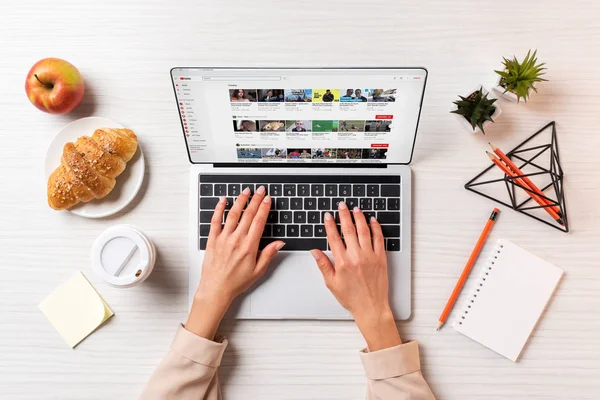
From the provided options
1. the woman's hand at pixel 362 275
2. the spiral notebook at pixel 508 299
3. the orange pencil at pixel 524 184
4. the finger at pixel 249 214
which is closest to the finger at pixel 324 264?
the woman's hand at pixel 362 275

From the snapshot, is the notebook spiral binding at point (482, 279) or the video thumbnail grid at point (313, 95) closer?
the video thumbnail grid at point (313, 95)

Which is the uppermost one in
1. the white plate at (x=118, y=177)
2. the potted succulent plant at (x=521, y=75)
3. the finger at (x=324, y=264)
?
the potted succulent plant at (x=521, y=75)

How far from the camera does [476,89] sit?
0.86 metres

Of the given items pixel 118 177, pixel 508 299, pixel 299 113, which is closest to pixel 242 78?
pixel 299 113

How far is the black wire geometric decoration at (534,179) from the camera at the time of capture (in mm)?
849

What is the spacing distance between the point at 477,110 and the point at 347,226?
0.97 feet

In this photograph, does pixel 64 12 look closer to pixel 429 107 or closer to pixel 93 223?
pixel 93 223

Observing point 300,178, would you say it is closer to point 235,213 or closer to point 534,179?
point 235,213

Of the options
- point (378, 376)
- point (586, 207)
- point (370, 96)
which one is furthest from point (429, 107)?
point (378, 376)

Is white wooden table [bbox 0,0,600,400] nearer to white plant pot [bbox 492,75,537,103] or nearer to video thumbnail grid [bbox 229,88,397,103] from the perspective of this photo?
white plant pot [bbox 492,75,537,103]

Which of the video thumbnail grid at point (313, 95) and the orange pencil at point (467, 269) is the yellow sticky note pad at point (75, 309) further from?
the orange pencil at point (467, 269)

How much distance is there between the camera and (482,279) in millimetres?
845

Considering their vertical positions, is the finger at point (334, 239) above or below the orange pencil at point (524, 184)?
below

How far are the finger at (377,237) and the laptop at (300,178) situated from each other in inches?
0.7
